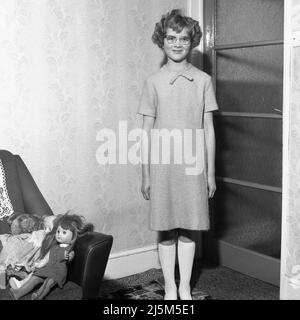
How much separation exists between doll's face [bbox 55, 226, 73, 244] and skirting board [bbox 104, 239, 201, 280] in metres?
1.07

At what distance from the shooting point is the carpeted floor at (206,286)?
2.87m

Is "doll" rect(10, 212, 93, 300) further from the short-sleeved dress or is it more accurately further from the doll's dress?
the short-sleeved dress

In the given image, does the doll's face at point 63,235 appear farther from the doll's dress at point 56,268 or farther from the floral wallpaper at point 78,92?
the floral wallpaper at point 78,92

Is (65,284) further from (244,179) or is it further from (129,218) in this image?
(244,179)

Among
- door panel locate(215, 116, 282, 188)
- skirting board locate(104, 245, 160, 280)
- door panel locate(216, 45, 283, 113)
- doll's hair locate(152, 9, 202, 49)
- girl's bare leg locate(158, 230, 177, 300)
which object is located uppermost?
doll's hair locate(152, 9, 202, 49)

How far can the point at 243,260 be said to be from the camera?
322 cm

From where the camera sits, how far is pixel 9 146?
108 inches

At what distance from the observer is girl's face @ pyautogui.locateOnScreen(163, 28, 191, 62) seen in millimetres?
2555

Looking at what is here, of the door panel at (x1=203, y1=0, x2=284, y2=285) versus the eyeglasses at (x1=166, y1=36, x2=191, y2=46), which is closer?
the eyeglasses at (x1=166, y1=36, x2=191, y2=46)

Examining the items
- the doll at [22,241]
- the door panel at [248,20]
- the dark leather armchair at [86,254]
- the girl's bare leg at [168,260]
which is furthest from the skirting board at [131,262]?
the door panel at [248,20]

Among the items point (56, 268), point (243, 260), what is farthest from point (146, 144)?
point (243, 260)

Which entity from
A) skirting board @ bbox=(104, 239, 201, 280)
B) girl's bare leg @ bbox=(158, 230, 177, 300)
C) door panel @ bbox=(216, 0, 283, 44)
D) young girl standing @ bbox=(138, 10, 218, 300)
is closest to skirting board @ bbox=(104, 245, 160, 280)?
skirting board @ bbox=(104, 239, 201, 280)

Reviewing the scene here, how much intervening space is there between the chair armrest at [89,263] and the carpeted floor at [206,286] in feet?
2.56
